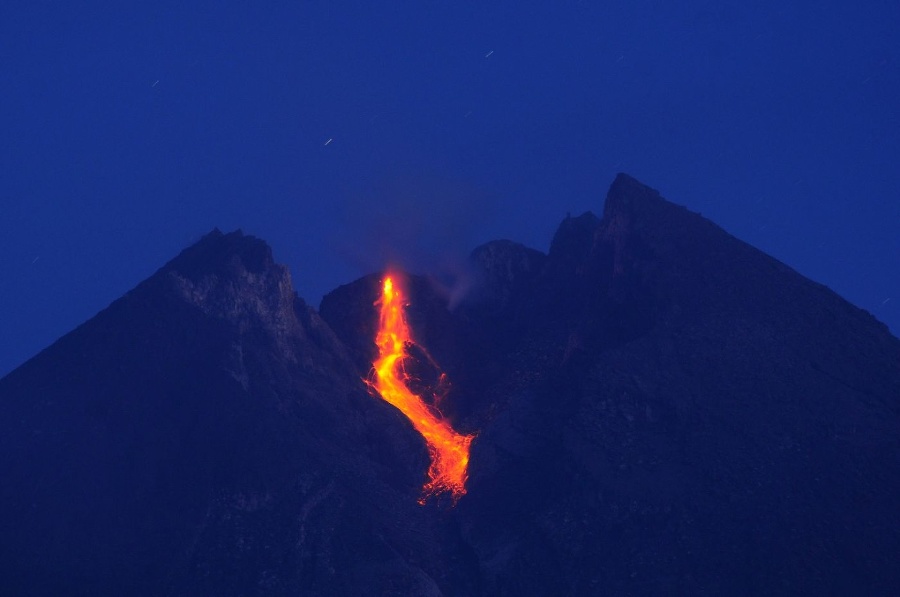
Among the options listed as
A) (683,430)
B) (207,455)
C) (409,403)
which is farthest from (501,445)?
(207,455)

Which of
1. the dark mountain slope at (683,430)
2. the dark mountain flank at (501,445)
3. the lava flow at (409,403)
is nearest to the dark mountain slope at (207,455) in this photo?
the dark mountain flank at (501,445)

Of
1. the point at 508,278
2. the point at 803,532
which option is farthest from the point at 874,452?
the point at 508,278

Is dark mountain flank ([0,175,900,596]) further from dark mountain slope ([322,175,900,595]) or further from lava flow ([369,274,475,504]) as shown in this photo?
lava flow ([369,274,475,504])

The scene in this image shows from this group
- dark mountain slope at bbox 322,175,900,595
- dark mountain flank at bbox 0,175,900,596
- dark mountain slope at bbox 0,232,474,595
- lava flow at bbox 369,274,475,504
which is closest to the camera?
dark mountain slope at bbox 322,175,900,595

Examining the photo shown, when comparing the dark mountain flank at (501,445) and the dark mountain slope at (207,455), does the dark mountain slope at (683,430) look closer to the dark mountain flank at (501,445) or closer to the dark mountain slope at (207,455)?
the dark mountain flank at (501,445)

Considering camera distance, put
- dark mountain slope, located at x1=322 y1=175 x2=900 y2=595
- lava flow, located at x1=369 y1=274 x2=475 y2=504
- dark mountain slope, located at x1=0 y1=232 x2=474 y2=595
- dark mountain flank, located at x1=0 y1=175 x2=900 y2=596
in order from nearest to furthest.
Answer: dark mountain slope, located at x1=322 y1=175 x2=900 y2=595 < dark mountain flank, located at x1=0 y1=175 x2=900 y2=596 < dark mountain slope, located at x1=0 y1=232 x2=474 y2=595 < lava flow, located at x1=369 y1=274 x2=475 y2=504

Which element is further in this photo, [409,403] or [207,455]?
[409,403]

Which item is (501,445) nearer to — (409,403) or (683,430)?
(683,430)

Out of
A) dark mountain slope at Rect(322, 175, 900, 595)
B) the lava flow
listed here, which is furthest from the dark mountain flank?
the lava flow
